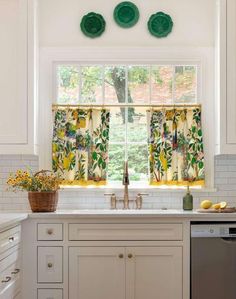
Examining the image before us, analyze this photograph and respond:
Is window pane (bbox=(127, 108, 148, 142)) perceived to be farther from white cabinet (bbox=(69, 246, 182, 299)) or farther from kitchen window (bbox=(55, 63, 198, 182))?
white cabinet (bbox=(69, 246, 182, 299))

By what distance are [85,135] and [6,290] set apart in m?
1.56

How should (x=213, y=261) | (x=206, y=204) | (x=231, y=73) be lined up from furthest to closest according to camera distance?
(x=231, y=73) < (x=206, y=204) < (x=213, y=261)

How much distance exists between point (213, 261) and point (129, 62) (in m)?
1.77

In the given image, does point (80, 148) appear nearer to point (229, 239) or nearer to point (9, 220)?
point (9, 220)

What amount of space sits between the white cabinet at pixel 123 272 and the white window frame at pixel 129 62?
0.95 metres

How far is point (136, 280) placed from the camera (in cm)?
386

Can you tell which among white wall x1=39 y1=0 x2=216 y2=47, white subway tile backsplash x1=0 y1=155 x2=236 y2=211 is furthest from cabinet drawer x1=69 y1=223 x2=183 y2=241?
white wall x1=39 y1=0 x2=216 y2=47

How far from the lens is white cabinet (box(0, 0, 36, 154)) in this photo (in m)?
4.19

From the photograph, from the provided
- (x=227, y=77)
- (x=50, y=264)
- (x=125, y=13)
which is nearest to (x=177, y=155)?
(x=227, y=77)

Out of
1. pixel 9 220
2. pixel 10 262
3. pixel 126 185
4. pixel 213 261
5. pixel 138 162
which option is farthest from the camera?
pixel 138 162

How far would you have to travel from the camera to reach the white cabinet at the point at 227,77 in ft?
13.9

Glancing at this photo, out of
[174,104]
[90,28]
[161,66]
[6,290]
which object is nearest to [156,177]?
[174,104]

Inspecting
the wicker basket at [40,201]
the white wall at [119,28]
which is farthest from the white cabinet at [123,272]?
the white wall at [119,28]

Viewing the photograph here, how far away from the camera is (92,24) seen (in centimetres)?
454
